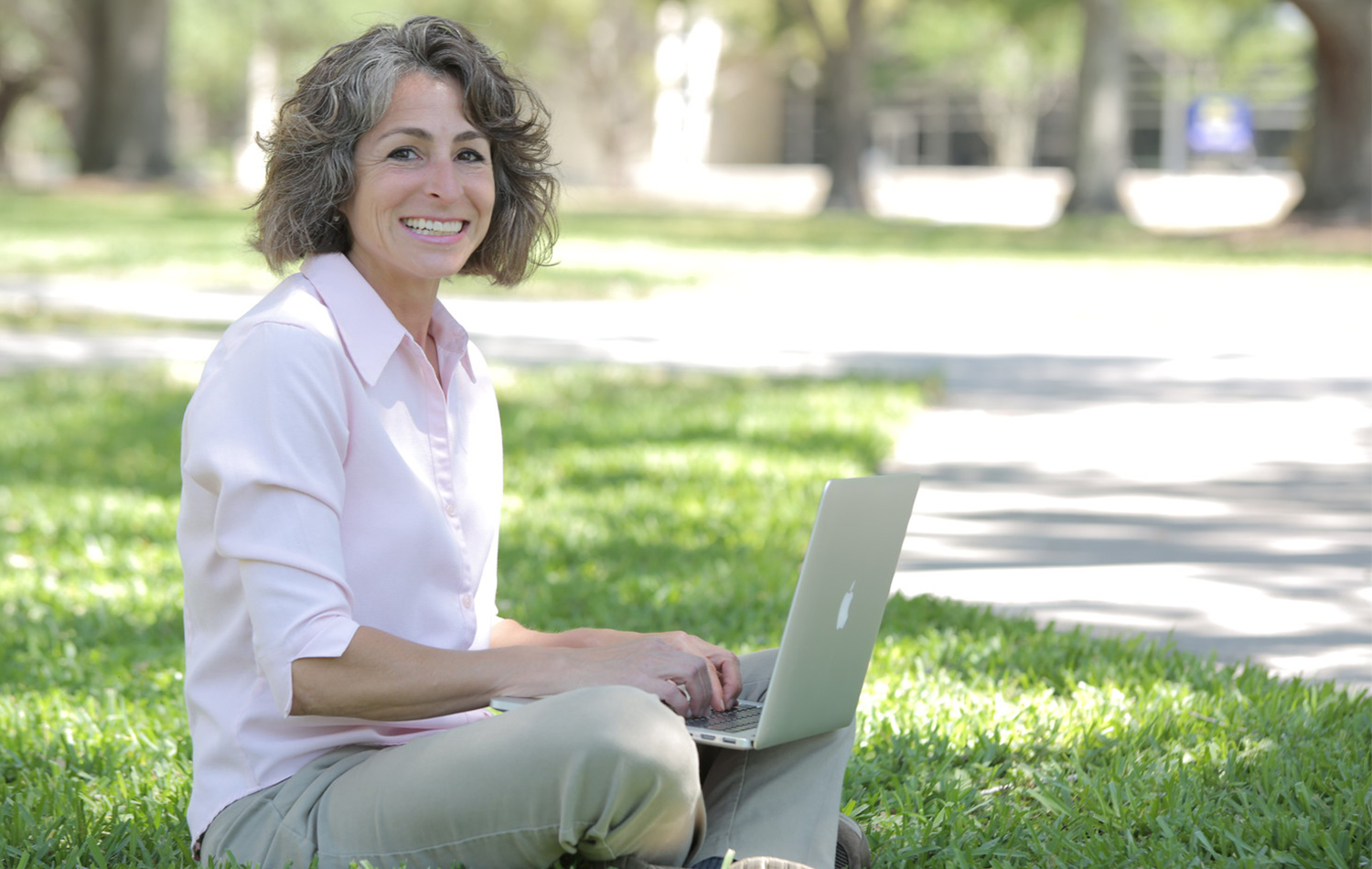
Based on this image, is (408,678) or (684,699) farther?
(684,699)

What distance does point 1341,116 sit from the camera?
25.9m

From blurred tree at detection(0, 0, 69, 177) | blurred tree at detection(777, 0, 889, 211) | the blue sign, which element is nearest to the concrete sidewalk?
blurred tree at detection(777, 0, 889, 211)

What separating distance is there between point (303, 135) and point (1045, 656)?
2.69 meters

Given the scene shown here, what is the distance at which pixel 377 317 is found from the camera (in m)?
2.69

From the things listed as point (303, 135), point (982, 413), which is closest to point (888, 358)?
point (982, 413)

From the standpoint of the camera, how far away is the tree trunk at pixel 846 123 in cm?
3628

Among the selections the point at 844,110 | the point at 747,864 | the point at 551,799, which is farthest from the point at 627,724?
the point at 844,110

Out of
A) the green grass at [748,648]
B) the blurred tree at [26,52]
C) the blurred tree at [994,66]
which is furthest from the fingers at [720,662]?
the blurred tree at [26,52]

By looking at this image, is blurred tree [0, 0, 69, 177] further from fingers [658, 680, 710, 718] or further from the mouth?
fingers [658, 680, 710, 718]

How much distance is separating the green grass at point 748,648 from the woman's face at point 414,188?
1.23m

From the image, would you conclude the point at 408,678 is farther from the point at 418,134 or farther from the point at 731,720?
the point at 418,134

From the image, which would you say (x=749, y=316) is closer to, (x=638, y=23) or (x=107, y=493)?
(x=107, y=493)

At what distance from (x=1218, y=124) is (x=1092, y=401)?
171 ft

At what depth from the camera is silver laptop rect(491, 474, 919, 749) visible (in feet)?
8.41
